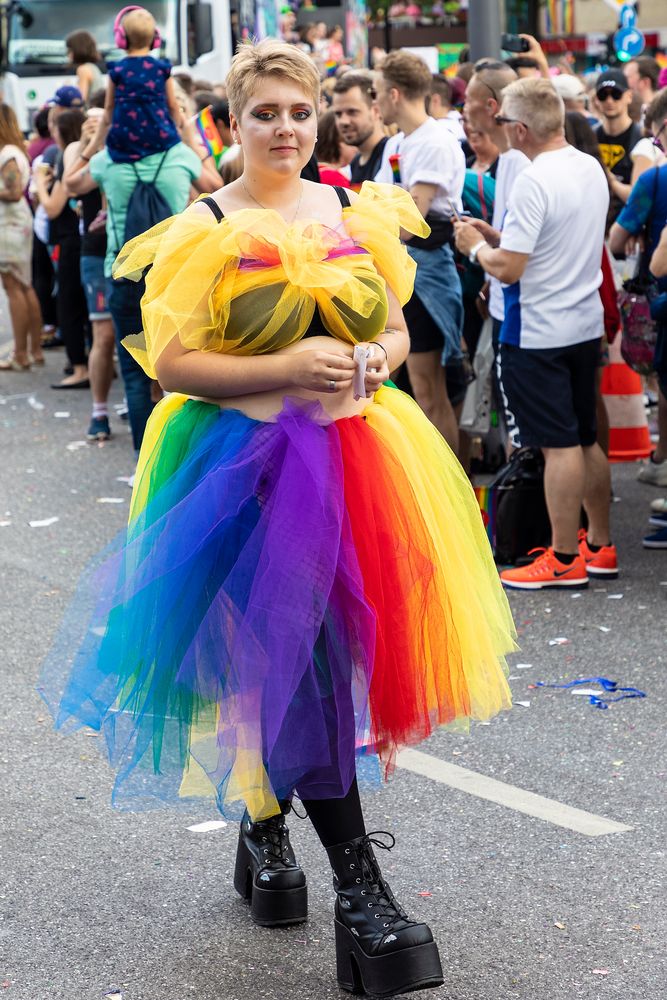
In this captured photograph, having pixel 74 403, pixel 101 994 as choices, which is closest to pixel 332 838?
pixel 101 994

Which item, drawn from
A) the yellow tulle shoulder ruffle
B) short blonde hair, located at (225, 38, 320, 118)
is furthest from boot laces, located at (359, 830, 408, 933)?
short blonde hair, located at (225, 38, 320, 118)

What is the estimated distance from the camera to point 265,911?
3.50 meters

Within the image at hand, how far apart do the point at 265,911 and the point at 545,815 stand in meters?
1.01

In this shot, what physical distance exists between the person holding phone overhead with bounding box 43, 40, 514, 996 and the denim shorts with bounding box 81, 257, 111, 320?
6.34 meters

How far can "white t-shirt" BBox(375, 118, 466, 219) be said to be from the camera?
717 cm

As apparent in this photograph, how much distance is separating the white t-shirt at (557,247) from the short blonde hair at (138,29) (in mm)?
2878

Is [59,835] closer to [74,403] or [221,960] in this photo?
[221,960]

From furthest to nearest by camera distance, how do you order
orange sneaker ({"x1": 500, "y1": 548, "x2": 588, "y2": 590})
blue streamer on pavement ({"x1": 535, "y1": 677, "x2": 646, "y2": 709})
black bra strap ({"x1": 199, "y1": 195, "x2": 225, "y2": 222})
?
orange sneaker ({"x1": 500, "y1": 548, "x2": 588, "y2": 590}) → blue streamer on pavement ({"x1": 535, "y1": 677, "x2": 646, "y2": 709}) → black bra strap ({"x1": 199, "y1": 195, "x2": 225, "y2": 222})

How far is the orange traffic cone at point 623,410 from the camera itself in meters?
8.43

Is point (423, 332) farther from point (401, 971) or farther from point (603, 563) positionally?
point (401, 971)

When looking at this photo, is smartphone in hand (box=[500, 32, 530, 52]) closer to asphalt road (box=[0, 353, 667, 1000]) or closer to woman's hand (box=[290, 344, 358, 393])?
asphalt road (box=[0, 353, 667, 1000])

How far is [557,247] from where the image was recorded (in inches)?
248

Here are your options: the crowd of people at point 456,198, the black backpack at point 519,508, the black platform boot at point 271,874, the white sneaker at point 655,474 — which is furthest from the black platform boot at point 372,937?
the white sneaker at point 655,474

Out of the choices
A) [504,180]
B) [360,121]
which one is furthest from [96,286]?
[504,180]
